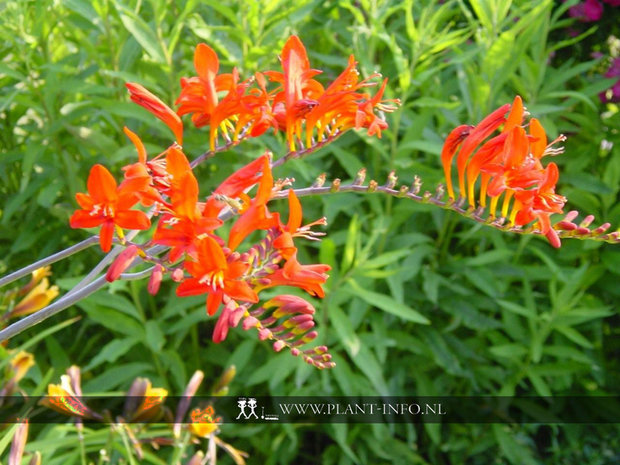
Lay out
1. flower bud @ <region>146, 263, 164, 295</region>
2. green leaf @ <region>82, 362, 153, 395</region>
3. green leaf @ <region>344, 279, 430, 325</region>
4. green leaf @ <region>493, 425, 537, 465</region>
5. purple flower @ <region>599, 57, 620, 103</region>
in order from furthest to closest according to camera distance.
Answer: purple flower @ <region>599, 57, 620, 103</region> < green leaf @ <region>493, 425, 537, 465</region> < green leaf @ <region>82, 362, 153, 395</region> < green leaf @ <region>344, 279, 430, 325</region> < flower bud @ <region>146, 263, 164, 295</region>

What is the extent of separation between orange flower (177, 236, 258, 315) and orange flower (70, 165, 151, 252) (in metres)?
0.07

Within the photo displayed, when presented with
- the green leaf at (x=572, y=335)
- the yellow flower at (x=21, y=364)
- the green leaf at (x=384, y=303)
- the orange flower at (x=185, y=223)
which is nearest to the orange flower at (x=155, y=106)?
the orange flower at (x=185, y=223)

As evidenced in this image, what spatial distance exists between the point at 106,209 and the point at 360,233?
1309 mm

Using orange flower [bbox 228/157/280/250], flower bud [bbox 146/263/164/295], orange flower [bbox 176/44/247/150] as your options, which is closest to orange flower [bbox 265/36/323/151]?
orange flower [bbox 176/44/247/150]

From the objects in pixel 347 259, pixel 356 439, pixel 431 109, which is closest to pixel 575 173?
pixel 431 109

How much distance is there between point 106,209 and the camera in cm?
87

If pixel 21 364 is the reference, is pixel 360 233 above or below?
below

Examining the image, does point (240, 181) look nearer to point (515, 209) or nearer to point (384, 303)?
point (515, 209)

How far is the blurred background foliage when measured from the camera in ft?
6.56

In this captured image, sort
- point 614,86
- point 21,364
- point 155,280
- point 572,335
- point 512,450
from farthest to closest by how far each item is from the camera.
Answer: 1. point 614,86
2. point 512,450
3. point 572,335
4. point 21,364
5. point 155,280

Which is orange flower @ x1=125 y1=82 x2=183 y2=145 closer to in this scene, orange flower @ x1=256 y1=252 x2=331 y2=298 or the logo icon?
orange flower @ x1=256 y1=252 x2=331 y2=298

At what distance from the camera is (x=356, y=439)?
2.38 m

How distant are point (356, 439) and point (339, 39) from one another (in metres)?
1.21

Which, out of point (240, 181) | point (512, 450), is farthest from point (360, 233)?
point (240, 181)
